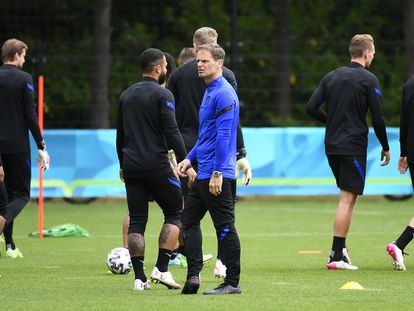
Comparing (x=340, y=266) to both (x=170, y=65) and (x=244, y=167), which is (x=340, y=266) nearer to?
(x=244, y=167)

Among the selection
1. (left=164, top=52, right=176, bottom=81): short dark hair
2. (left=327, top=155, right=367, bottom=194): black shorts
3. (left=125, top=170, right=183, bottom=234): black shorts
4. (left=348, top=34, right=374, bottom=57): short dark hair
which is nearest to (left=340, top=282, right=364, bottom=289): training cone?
(left=125, top=170, right=183, bottom=234): black shorts

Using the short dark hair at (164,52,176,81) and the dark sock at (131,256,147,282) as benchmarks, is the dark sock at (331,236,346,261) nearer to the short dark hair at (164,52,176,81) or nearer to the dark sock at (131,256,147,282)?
the short dark hair at (164,52,176,81)

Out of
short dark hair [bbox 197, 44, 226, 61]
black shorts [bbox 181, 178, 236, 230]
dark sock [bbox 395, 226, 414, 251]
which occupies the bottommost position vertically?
dark sock [bbox 395, 226, 414, 251]

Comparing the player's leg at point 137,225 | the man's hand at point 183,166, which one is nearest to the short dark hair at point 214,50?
the man's hand at point 183,166

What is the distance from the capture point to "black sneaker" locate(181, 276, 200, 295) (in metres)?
9.49

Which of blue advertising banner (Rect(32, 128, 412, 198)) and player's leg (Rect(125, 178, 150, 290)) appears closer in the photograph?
player's leg (Rect(125, 178, 150, 290))

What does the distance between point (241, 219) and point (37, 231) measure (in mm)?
3396

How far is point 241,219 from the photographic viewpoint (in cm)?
1838

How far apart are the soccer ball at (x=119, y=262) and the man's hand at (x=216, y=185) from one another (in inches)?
87.3

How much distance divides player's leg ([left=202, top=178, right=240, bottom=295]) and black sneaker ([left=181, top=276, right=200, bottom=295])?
0.12 m

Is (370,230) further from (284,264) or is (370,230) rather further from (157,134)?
(157,134)

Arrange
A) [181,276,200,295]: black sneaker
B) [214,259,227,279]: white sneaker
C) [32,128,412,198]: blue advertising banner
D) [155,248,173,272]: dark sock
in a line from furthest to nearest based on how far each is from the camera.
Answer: [32,128,412,198]: blue advertising banner < [214,259,227,279]: white sneaker < [155,248,173,272]: dark sock < [181,276,200,295]: black sneaker

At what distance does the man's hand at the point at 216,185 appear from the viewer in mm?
9242

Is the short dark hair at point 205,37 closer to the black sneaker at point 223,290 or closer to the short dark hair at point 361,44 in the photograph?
the short dark hair at point 361,44
